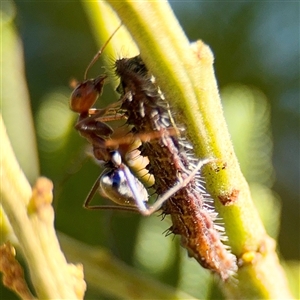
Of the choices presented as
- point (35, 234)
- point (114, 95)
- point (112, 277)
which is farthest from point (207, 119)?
point (114, 95)

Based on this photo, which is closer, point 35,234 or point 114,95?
point 35,234

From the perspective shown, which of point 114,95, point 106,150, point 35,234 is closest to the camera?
point 35,234

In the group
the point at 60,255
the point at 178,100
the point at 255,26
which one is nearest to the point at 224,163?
the point at 178,100

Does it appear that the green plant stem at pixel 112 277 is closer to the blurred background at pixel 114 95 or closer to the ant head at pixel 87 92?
the blurred background at pixel 114 95

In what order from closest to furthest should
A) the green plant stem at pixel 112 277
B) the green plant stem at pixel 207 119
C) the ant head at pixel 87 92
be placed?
the green plant stem at pixel 207 119 < the green plant stem at pixel 112 277 < the ant head at pixel 87 92

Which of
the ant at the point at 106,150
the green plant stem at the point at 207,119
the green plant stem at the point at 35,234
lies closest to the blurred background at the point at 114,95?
the ant at the point at 106,150

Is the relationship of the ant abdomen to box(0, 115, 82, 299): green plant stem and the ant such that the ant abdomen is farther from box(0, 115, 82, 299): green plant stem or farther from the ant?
box(0, 115, 82, 299): green plant stem

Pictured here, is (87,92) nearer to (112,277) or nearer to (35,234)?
(112,277)
